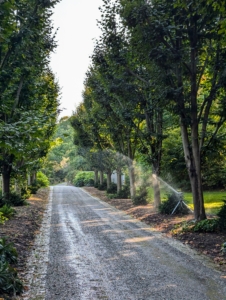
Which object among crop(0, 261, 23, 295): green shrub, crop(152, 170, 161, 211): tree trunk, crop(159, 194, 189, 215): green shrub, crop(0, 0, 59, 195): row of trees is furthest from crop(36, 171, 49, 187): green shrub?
crop(0, 261, 23, 295): green shrub

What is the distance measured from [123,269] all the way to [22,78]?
8.27 metres

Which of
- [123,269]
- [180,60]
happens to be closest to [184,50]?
[180,60]

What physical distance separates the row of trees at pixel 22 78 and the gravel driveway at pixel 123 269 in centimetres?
224

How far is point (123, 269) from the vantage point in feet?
19.2

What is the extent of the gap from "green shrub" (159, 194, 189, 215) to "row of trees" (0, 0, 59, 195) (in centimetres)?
557

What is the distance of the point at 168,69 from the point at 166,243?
201 inches

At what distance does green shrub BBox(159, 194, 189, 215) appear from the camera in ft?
40.3

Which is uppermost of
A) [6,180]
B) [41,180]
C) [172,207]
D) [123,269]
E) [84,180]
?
[6,180]

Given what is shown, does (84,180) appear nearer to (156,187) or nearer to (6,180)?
(6,180)

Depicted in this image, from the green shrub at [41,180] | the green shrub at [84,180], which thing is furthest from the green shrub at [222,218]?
the green shrub at [84,180]

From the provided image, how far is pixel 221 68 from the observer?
8.97 m

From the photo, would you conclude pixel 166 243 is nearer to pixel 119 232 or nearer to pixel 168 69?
pixel 119 232

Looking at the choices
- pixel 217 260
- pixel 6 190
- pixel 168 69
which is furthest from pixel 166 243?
pixel 6 190

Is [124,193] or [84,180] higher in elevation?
[84,180]
